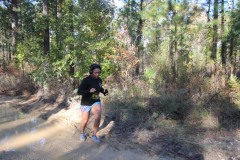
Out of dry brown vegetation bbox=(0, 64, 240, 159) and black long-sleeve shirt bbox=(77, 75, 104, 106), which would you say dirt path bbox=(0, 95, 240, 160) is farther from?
black long-sleeve shirt bbox=(77, 75, 104, 106)

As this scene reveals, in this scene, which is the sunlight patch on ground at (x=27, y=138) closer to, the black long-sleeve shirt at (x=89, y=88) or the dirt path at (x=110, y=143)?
the dirt path at (x=110, y=143)

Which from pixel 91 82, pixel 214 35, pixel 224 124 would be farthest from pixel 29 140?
pixel 214 35

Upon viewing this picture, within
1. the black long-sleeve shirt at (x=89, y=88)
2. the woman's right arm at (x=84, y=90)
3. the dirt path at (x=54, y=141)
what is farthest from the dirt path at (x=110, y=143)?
the woman's right arm at (x=84, y=90)

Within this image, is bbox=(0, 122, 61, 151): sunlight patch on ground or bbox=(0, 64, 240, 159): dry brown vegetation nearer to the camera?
bbox=(0, 64, 240, 159): dry brown vegetation

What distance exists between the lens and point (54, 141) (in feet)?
19.3

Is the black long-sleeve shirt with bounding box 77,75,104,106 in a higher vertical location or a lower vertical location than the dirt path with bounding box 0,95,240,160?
higher

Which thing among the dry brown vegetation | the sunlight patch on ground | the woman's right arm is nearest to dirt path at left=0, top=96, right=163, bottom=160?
the sunlight patch on ground

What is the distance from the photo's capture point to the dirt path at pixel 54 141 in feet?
16.4

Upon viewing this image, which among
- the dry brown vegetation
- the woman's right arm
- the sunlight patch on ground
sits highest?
the woman's right arm

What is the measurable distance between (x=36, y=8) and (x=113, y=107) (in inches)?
378

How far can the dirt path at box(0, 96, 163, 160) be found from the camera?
499 cm

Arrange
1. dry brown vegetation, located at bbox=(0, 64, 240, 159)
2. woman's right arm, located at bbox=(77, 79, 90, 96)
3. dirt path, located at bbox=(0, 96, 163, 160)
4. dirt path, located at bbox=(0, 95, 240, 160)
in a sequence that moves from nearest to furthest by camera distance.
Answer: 1. dirt path, located at bbox=(0, 95, 240, 160)
2. dirt path, located at bbox=(0, 96, 163, 160)
3. dry brown vegetation, located at bbox=(0, 64, 240, 159)
4. woman's right arm, located at bbox=(77, 79, 90, 96)

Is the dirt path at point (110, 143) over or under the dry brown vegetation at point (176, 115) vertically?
under

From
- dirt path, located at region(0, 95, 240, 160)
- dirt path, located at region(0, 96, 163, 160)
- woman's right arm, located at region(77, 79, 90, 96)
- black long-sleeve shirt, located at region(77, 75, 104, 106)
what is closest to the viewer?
dirt path, located at region(0, 95, 240, 160)
